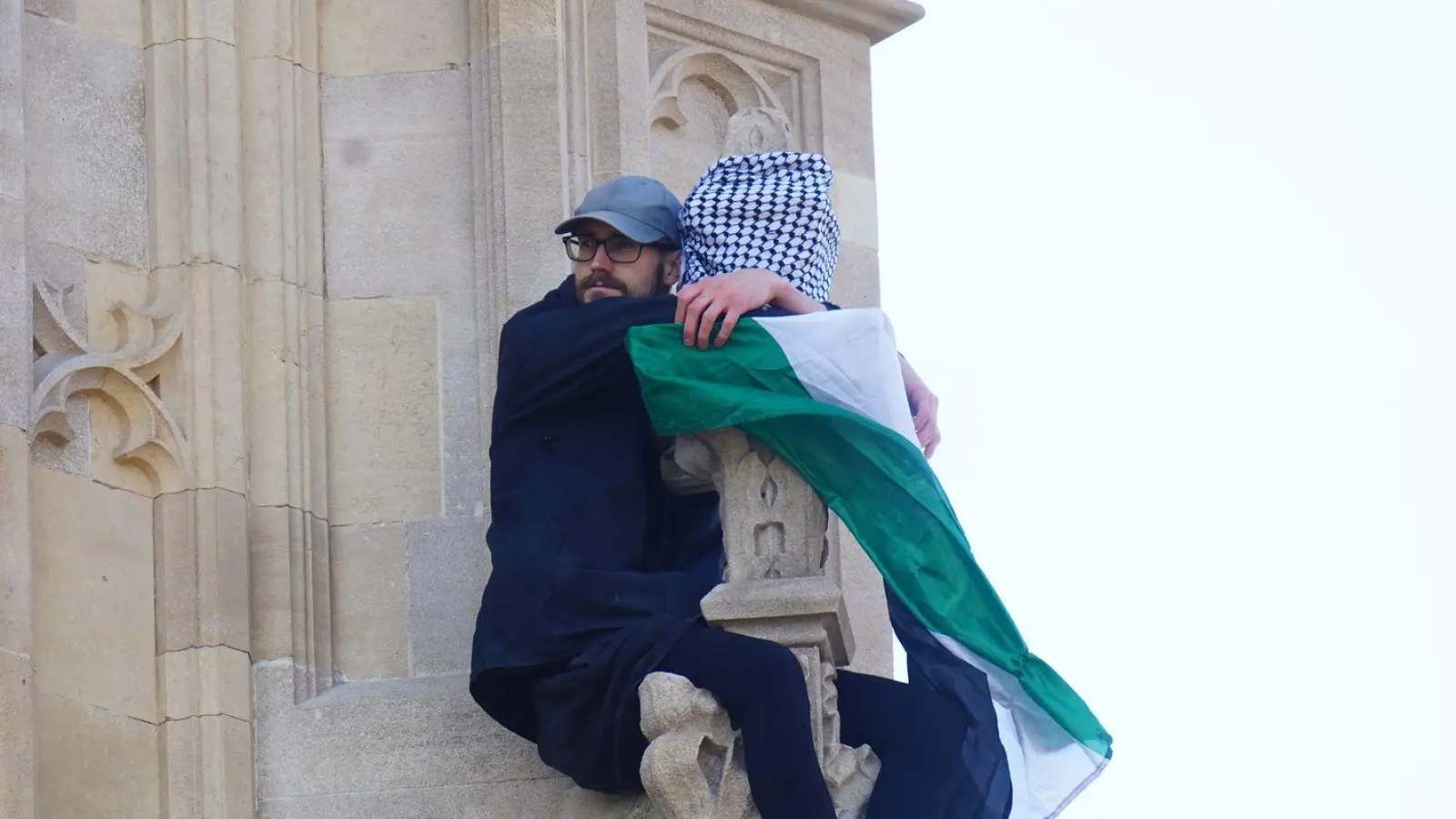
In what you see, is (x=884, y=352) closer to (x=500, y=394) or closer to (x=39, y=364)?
(x=500, y=394)

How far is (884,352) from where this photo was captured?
26.9 feet

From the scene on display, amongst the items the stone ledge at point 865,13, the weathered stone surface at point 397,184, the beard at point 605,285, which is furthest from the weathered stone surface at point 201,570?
the stone ledge at point 865,13

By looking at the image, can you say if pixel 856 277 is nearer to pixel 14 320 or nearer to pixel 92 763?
pixel 14 320

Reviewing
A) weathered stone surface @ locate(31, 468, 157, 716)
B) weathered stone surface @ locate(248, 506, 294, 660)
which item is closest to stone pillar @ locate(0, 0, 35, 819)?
weathered stone surface @ locate(31, 468, 157, 716)

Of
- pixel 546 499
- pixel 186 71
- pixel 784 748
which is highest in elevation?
pixel 186 71

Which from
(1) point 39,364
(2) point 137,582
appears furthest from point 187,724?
(1) point 39,364

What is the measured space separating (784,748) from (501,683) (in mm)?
804

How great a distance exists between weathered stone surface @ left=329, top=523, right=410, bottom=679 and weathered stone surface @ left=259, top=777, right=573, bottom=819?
35cm

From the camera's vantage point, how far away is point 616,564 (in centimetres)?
818

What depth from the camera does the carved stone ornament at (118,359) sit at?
8.58m

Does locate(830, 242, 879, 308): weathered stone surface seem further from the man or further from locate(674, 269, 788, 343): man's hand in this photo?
locate(674, 269, 788, 343): man's hand

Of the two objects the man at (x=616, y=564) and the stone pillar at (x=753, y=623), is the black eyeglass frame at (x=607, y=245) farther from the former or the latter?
the stone pillar at (x=753, y=623)

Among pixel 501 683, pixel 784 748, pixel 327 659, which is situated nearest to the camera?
pixel 784 748

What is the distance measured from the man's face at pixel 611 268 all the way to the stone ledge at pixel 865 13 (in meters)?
1.70
